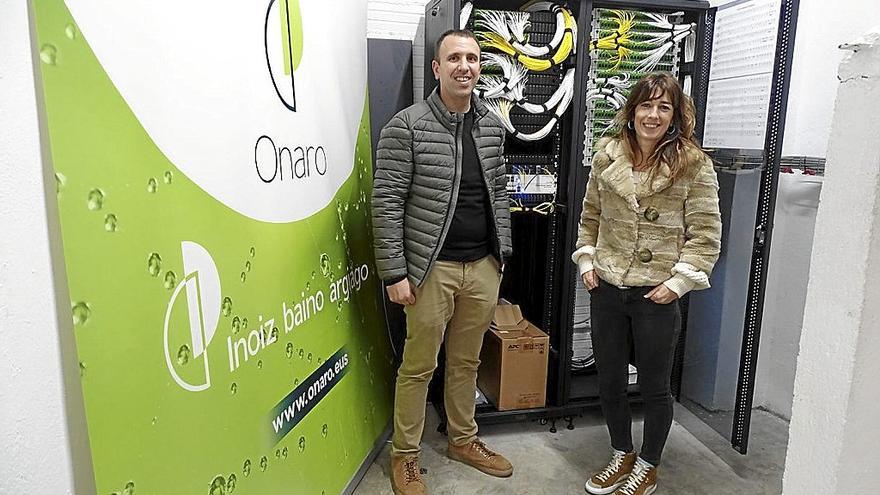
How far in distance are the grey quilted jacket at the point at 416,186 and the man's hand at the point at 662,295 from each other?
76 centimetres

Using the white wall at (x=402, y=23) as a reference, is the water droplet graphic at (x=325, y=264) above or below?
below

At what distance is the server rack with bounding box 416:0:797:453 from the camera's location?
2488mm

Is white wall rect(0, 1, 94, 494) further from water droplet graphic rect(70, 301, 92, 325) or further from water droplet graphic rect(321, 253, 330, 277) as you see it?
water droplet graphic rect(321, 253, 330, 277)

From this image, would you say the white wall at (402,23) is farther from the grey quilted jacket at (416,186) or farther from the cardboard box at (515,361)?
the cardboard box at (515,361)

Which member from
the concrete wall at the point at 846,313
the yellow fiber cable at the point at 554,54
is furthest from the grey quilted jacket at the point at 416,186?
the concrete wall at the point at 846,313

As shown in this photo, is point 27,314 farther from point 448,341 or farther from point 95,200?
point 448,341

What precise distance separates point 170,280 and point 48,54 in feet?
1.70

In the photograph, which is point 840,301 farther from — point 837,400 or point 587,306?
point 587,306

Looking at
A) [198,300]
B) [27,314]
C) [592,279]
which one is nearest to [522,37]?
[592,279]

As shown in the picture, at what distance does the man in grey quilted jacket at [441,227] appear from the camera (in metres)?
2.23

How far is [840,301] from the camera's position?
32.1 inches

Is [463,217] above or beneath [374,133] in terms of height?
beneath

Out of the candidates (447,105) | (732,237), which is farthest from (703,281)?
(447,105)

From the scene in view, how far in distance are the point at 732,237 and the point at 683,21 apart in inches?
37.9
